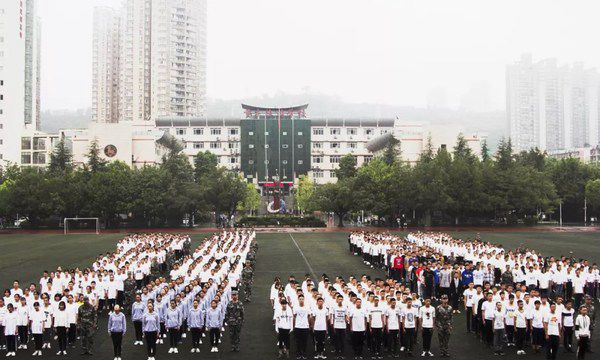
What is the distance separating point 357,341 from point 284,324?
5.69 feet

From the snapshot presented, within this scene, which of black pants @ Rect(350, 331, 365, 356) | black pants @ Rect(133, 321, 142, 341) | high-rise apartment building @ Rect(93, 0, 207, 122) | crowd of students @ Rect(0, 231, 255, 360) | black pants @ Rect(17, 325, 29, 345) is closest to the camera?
black pants @ Rect(350, 331, 365, 356)

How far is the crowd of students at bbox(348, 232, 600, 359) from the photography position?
13.2m

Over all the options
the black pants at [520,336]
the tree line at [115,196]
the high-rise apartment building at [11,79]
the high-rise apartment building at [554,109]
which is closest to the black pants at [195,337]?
the black pants at [520,336]

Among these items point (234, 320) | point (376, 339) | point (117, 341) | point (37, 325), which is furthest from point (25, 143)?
point (376, 339)

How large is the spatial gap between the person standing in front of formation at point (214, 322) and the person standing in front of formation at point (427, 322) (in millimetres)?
4830

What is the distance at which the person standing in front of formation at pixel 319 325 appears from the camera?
516 inches

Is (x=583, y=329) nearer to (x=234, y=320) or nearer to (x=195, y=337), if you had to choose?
(x=234, y=320)

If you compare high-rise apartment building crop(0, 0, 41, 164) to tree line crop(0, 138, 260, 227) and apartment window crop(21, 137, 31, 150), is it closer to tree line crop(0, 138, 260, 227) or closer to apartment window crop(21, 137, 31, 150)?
apartment window crop(21, 137, 31, 150)

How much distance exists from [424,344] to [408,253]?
8977 mm

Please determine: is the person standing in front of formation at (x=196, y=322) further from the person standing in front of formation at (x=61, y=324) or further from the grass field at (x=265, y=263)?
the person standing in front of formation at (x=61, y=324)

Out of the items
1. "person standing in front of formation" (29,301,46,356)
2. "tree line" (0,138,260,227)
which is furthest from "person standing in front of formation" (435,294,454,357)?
"tree line" (0,138,260,227)

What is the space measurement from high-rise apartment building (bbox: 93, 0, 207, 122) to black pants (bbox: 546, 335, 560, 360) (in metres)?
121

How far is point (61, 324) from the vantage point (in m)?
13.8

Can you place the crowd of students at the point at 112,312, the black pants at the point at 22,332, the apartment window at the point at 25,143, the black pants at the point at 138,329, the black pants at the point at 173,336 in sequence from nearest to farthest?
the crowd of students at the point at 112,312 → the black pants at the point at 173,336 → the black pants at the point at 22,332 → the black pants at the point at 138,329 → the apartment window at the point at 25,143
